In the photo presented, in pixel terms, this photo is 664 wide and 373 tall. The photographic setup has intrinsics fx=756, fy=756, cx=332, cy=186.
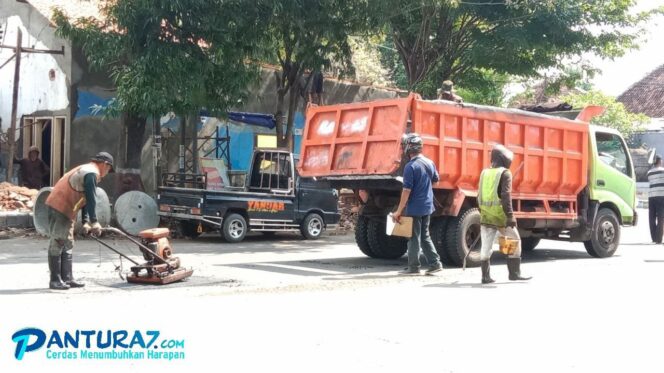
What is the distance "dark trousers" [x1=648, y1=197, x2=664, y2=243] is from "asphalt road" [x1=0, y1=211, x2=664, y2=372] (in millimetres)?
4814

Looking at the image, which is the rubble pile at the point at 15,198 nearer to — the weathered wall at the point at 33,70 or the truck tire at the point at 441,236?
the weathered wall at the point at 33,70

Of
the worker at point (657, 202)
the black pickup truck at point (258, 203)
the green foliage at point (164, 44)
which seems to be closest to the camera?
the green foliage at point (164, 44)

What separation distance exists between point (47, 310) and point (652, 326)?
5.57m

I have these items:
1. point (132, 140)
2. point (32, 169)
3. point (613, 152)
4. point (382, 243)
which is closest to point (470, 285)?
point (382, 243)

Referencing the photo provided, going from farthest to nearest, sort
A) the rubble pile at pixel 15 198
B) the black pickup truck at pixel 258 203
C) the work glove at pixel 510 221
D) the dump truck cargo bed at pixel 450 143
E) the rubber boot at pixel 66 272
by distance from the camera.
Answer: the rubble pile at pixel 15 198
the black pickup truck at pixel 258 203
the dump truck cargo bed at pixel 450 143
the work glove at pixel 510 221
the rubber boot at pixel 66 272

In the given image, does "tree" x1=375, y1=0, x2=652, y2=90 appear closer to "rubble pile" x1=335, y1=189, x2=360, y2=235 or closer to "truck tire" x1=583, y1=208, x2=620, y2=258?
"rubble pile" x1=335, y1=189, x2=360, y2=235

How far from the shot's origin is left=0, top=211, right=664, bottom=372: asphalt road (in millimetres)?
5469

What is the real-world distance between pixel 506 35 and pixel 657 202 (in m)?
5.73

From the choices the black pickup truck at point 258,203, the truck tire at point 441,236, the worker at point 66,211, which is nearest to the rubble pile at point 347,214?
the black pickup truck at point 258,203

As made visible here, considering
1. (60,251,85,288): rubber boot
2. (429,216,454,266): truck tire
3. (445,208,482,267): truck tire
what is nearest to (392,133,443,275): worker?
(445,208,482,267): truck tire

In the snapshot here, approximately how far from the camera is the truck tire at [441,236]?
1117 cm

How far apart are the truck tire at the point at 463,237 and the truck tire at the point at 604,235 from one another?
279cm

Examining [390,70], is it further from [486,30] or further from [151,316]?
[151,316]

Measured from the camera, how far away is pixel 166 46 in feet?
48.7
